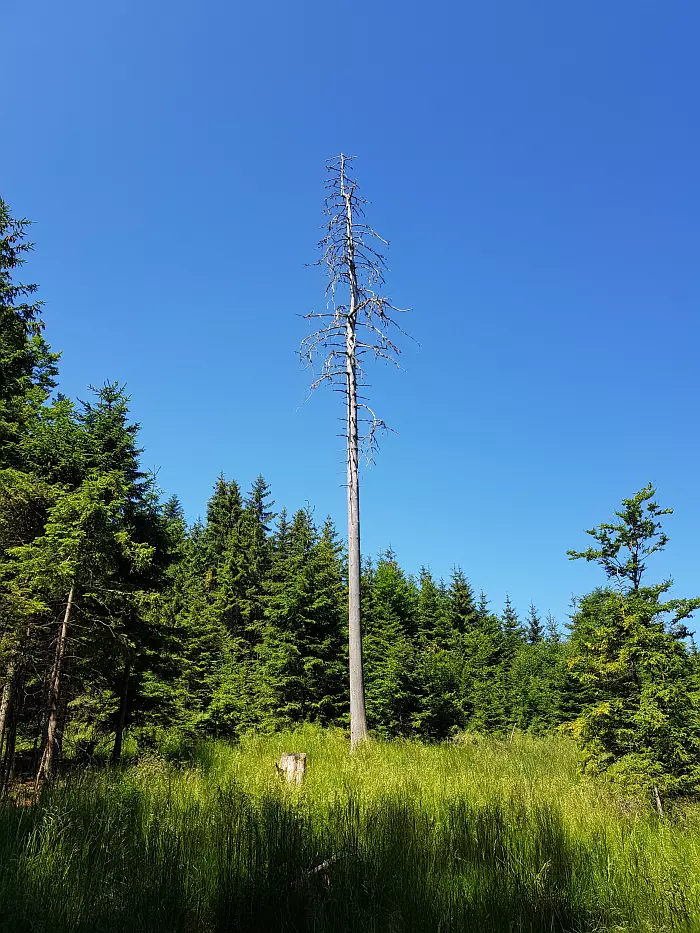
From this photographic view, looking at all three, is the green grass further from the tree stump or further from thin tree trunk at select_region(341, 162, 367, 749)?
thin tree trunk at select_region(341, 162, 367, 749)

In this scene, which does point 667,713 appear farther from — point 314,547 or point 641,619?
point 314,547

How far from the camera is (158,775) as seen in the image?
7340 millimetres

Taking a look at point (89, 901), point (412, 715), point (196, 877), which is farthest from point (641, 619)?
point (412, 715)

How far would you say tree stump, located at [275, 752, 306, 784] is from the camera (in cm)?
778

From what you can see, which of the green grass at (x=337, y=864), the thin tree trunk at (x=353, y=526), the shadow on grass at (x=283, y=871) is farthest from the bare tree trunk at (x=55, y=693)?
the thin tree trunk at (x=353, y=526)

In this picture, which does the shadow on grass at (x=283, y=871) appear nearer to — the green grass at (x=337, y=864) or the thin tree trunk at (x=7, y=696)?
the green grass at (x=337, y=864)

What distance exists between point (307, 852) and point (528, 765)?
6659 millimetres

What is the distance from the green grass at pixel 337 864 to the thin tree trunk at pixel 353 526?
21.4ft

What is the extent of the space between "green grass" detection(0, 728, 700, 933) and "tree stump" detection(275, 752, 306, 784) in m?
1.51

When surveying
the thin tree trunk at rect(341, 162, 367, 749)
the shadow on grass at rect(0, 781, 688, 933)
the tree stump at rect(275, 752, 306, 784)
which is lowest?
the shadow on grass at rect(0, 781, 688, 933)

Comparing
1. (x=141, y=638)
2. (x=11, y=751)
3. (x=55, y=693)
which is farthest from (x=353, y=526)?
(x=11, y=751)

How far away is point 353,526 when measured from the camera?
14297mm

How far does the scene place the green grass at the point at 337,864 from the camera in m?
3.53

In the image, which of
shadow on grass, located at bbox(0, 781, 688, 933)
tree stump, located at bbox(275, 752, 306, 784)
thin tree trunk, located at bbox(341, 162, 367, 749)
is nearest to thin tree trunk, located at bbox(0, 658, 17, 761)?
shadow on grass, located at bbox(0, 781, 688, 933)
